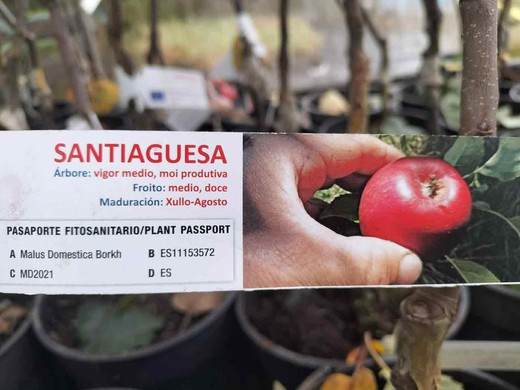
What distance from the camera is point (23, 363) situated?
899 mm

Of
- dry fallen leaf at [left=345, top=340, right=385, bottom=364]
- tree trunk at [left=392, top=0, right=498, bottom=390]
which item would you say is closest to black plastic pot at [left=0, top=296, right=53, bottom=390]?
dry fallen leaf at [left=345, top=340, right=385, bottom=364]

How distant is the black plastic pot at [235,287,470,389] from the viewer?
33.6 inches

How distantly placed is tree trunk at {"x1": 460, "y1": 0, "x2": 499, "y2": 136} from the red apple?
0.18 feet

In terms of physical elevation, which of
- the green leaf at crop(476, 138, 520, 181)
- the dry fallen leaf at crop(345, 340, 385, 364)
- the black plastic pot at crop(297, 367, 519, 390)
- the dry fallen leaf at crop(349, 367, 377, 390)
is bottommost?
the black plastic pot at crop(297, 367, 519, 390)

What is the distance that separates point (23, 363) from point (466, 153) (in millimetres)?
763

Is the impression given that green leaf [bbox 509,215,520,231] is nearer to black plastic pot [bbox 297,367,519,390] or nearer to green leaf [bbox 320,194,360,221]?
green leaf [bbox 320,194,360,221]

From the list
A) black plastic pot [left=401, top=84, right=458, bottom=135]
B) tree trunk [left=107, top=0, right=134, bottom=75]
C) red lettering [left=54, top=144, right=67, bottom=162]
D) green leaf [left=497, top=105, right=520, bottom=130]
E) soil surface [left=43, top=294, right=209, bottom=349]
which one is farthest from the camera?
black plastic pot [left=401, top=84, right=458, bottom=135]

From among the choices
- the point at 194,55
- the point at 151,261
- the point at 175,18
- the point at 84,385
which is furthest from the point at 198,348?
the point at 175,18

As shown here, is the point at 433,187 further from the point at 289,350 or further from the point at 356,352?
the point at 289,350

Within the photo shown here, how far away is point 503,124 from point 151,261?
3.66ft

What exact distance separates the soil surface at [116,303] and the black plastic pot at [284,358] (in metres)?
0.10

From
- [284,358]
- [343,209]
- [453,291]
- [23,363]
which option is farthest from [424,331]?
[23,363]

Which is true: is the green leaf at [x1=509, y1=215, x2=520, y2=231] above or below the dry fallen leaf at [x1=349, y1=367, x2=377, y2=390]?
above

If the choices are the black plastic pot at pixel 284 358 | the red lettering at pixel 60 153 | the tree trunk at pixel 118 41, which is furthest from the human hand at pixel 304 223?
the tree trunk at pixel 118 41
